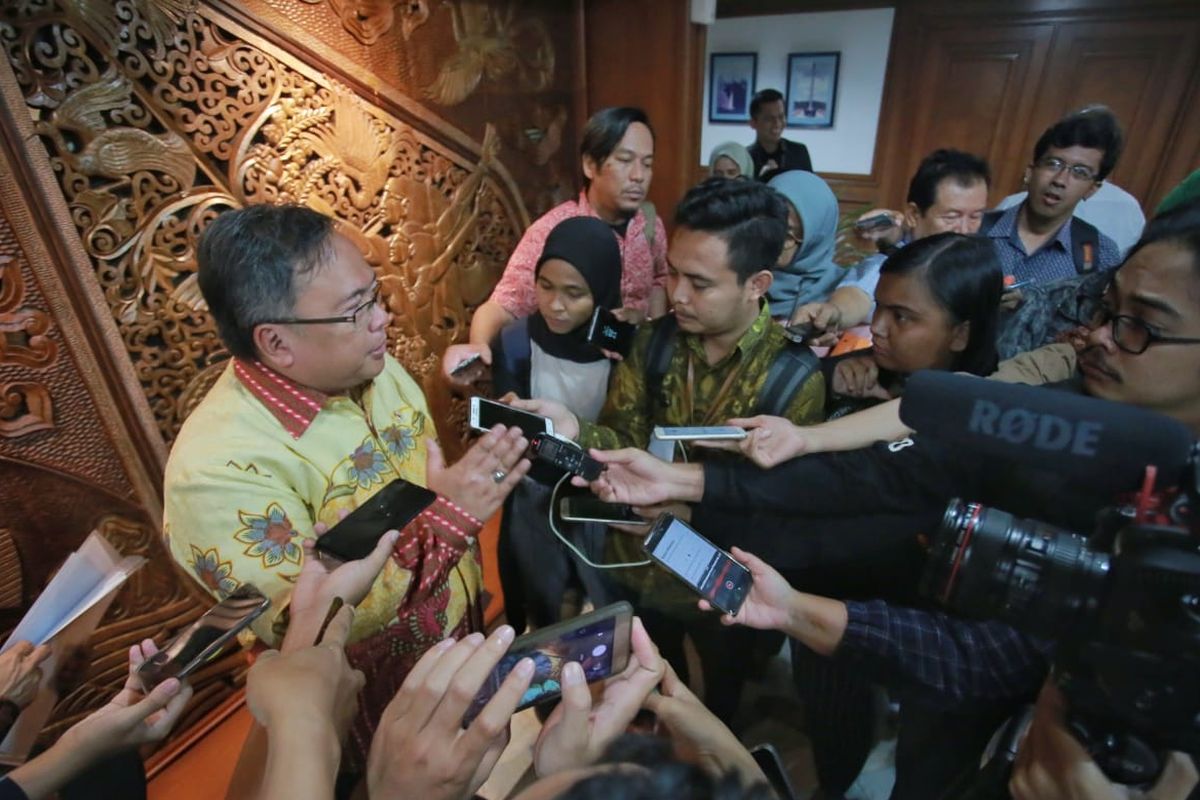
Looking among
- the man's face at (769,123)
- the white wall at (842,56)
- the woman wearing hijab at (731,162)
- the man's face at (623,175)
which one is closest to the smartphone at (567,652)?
the man's face at (623,175)

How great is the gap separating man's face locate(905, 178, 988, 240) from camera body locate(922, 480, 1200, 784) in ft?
4.78

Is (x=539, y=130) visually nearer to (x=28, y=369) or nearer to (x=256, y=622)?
(x=28, y=369)

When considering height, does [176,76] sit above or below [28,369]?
above

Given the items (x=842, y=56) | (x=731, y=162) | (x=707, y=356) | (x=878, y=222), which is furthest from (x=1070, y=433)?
(x=842, y=56)

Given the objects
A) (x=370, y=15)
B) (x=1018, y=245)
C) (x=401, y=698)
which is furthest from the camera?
(x=1018, y=245)

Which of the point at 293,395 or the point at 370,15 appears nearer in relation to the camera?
the point at 293,395

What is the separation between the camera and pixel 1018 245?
74.6 inches

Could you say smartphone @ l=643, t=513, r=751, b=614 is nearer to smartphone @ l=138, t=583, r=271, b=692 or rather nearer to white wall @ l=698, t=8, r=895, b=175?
smartphone @ l=138, t=583, r=271, b=692

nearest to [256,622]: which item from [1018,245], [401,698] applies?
[401,698]

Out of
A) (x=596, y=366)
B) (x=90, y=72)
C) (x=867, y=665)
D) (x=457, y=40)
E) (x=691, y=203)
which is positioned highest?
(x=457, y=40)

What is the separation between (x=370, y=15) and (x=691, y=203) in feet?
3.76

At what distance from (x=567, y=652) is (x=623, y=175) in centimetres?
154

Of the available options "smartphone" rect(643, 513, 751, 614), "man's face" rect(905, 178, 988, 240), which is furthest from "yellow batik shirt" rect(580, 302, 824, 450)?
"man's face" rect(905, 178, 988, 240)

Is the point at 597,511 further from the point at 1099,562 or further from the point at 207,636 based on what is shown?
the point at 1099,562
